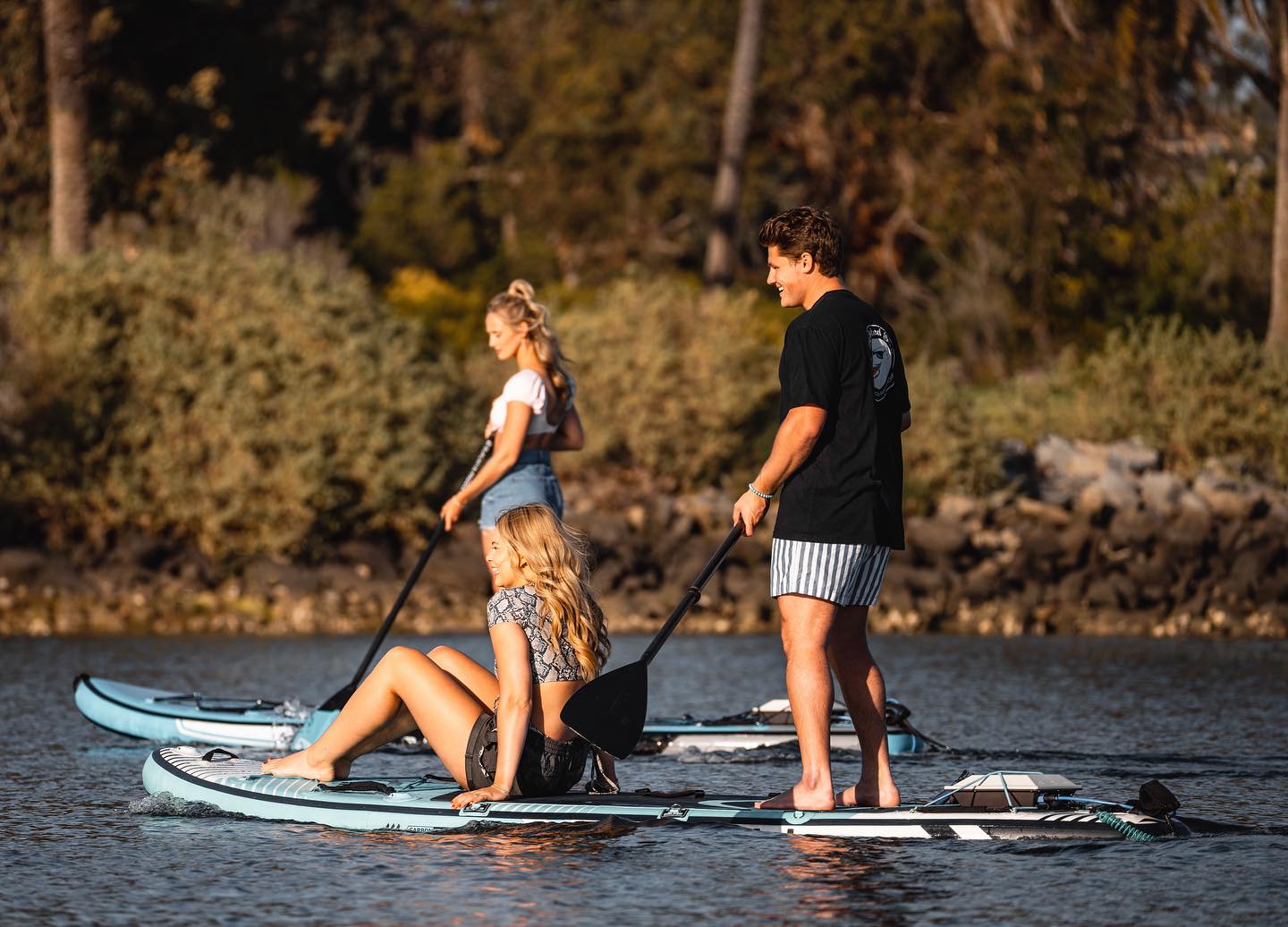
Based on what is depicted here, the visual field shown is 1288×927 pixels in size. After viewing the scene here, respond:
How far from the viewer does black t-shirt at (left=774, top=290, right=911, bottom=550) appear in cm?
671

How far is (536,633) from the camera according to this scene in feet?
22.0

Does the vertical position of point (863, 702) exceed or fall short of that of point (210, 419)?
it falls short

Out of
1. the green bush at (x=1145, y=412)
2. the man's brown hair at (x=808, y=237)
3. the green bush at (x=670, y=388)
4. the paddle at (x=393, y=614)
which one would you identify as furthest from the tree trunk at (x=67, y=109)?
the man's brown hair at (x=808, y=237)

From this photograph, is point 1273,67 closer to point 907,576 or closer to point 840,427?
point 907,576

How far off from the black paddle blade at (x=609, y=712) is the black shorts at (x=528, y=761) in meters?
0.12

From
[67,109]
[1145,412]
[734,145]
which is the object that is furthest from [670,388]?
[734,145]

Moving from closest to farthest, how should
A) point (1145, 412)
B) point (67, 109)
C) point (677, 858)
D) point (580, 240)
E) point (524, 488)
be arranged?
point (677, 858) → point (524, 488) → point (1145, 412) → point (67, 109) → point (580, 240)

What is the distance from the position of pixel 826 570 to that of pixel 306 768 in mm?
2116

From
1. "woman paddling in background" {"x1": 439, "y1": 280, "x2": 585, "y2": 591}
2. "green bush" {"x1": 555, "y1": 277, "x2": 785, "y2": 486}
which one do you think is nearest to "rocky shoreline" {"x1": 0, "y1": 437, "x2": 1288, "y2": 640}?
"green bush" {"x1": 555, "y1": 277, "x2": 785, "y2": 486}

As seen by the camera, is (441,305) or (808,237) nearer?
(808,237)

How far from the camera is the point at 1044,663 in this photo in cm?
1420

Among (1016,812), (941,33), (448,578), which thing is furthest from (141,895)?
(941,33)

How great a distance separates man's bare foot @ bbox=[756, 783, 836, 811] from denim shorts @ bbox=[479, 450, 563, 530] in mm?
2477

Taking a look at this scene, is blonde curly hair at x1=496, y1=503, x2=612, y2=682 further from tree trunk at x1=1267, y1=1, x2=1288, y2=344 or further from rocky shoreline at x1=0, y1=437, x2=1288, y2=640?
tree trunk at x1=1267, y1=1, x2=1288, y2=344
